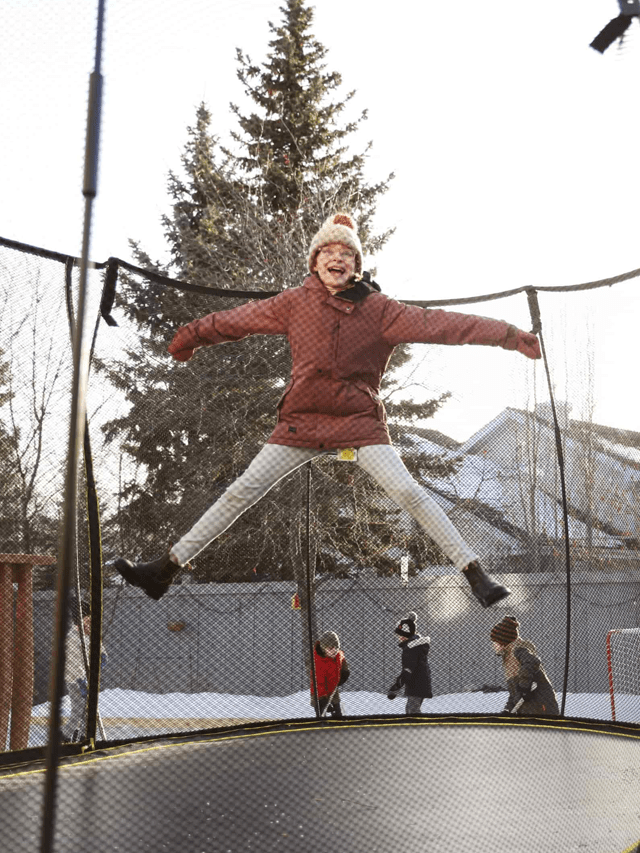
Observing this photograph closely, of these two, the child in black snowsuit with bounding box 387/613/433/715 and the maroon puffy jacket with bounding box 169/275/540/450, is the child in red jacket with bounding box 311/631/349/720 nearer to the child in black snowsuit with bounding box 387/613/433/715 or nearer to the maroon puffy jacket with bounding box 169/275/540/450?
the child in black snowsuit with bounding box 387/613/433/715

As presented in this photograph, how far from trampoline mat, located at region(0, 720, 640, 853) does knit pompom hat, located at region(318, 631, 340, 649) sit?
Answer: 1.76ft

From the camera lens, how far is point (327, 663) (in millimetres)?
3600

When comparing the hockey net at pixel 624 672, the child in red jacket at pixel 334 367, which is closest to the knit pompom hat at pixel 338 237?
the child in red jacket at pixel 334 367

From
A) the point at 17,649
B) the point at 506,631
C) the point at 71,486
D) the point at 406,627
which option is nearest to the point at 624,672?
the point at 506,631

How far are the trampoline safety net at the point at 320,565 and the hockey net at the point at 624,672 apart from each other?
0.07 ft

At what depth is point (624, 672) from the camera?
4.03 metres

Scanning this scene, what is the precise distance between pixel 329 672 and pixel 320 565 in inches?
18.8

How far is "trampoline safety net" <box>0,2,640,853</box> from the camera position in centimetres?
211

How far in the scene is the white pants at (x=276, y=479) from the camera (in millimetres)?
1938

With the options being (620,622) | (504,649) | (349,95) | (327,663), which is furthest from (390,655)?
(349,95)

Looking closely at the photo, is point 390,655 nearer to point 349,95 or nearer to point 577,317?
point 577,317

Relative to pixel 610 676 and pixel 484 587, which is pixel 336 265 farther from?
pixel 610 676

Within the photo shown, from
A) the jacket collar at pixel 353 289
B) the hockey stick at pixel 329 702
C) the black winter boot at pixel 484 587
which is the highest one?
the jacket collar at pixel 353 289

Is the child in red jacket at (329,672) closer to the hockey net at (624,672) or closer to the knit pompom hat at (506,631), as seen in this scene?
the knit pompom hat at (506,631)
